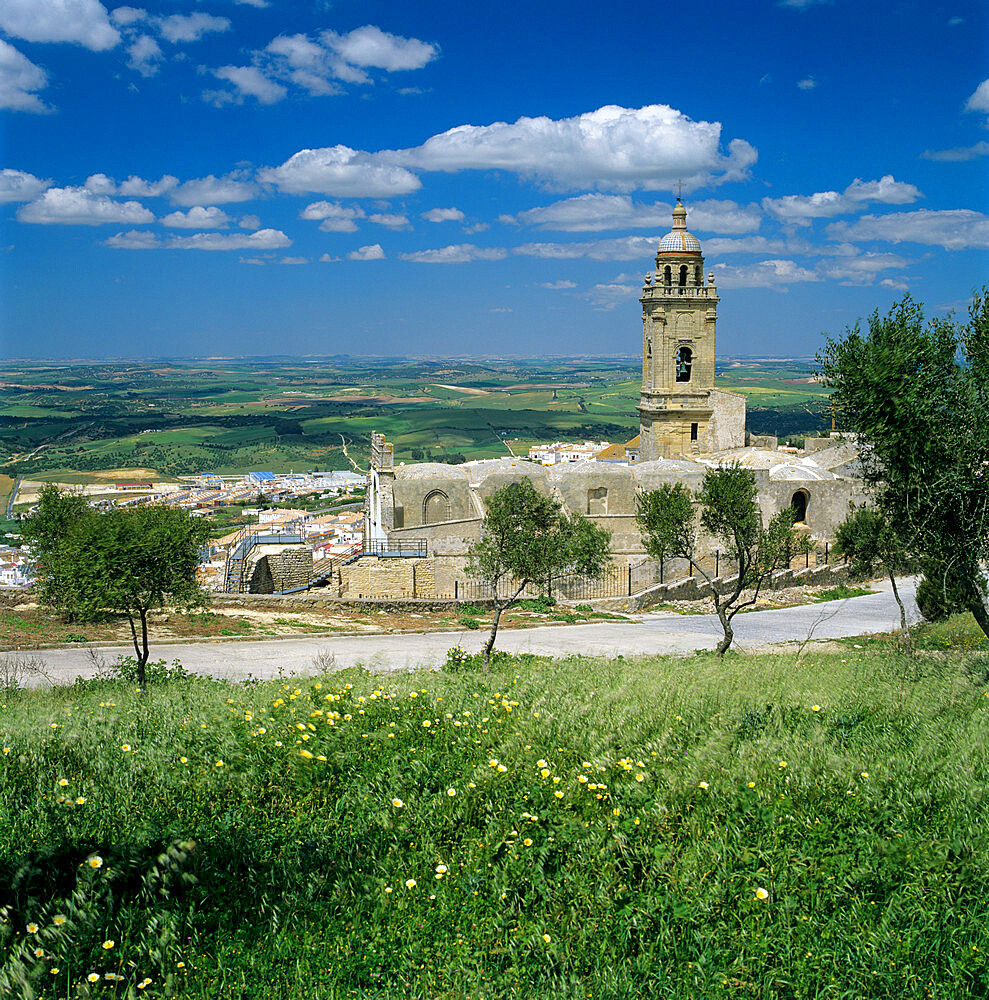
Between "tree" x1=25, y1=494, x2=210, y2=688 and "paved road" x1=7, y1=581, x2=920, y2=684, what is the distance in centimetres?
159

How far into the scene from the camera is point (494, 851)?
4637 millimetres

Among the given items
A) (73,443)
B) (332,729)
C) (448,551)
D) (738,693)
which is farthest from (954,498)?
(73,443)

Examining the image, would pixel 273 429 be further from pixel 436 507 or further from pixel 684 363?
pixel 436 507

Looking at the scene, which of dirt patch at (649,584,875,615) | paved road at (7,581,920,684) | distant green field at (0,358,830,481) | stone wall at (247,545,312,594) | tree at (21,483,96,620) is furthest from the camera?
distant green field at (0,358,830,481)

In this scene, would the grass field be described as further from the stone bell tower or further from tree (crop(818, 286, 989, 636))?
the stone bell tower

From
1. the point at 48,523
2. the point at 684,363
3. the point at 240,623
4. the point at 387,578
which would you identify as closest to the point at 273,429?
the point at 684,363

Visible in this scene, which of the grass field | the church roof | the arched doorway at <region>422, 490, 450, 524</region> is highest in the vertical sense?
the church roof

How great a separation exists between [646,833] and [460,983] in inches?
61.8

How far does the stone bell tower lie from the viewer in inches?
1495

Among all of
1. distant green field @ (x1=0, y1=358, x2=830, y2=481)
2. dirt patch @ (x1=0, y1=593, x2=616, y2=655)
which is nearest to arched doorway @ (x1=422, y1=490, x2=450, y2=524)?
dirt patch @ (x1=0, y1=593, x2=616, y2=655)

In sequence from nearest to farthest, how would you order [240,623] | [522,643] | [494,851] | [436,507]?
1. [494,851]
2. [522,643]
3. [240,623]
4. [436,507]

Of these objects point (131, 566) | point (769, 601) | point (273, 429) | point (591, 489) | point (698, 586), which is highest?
point (131, 566)

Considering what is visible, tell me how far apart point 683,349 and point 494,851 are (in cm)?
3615

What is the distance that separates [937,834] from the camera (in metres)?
4.68
